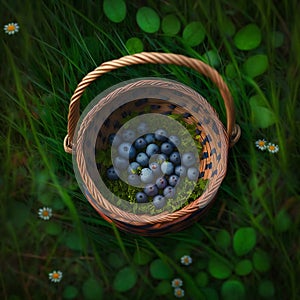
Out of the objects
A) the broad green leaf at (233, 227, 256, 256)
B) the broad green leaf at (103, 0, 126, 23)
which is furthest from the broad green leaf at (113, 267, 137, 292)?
the broad green leaf at (103, 0, 126, 23)

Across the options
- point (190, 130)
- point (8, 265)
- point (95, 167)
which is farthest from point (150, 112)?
point (8, 265)

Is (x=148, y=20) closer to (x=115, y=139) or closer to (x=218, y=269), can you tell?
(x=115, y=139)

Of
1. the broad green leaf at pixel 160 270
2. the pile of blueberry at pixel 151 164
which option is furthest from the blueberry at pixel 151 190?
the broad green leaf at pixel 160 270

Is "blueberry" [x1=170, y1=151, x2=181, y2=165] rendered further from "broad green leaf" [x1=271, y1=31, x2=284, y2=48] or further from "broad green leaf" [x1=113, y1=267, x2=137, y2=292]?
"broad green leaf" [x1=271, y1=31, x2=284, y2=48]

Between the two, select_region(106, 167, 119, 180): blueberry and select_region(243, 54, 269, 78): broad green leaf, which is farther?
select_region(243, 54, 269, 78): broad green leaf

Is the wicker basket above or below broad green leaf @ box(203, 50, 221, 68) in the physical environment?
below

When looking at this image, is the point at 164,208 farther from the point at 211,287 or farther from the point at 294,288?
the point at 294,288
